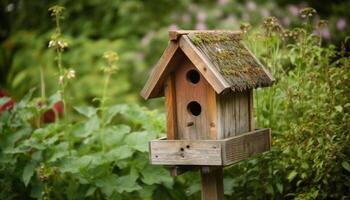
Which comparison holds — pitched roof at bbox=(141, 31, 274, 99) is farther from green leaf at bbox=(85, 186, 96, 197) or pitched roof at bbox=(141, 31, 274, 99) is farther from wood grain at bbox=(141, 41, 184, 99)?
green leaf at bbox=(85, 186, 96, 197)

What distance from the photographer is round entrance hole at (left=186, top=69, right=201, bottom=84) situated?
3.52 metres

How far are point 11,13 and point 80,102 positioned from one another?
265 cm

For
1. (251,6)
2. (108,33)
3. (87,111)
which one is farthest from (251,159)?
(108,33)

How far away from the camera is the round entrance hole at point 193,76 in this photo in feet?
11.5

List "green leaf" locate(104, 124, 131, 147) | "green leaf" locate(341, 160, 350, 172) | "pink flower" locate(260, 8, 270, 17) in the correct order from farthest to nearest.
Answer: "pink flower" locate(260, 8, 270, 17)
"green leaf" locate(104, 124, 131, 147)
"green leaf" locate(341, 160, 350, 172)

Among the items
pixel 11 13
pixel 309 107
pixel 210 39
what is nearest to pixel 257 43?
pixel 309 107

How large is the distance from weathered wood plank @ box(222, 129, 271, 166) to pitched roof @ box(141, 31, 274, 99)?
0.29 m

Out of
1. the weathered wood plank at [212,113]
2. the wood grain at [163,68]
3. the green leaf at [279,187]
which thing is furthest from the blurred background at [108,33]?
the weathered wood plank at [212,113]

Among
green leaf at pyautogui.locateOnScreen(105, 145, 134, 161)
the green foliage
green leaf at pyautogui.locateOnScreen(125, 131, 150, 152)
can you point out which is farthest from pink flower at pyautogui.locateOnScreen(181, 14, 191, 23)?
green leaf at pyautogui.locateOnScreen(105, 145, 134, 161)

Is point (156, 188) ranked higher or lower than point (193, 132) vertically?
lower

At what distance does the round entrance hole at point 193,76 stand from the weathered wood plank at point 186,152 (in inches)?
14.9

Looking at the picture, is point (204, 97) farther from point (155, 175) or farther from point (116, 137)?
point (116, 137)

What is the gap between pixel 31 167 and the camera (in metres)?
4.29

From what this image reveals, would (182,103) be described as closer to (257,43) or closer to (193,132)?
(193,132)
